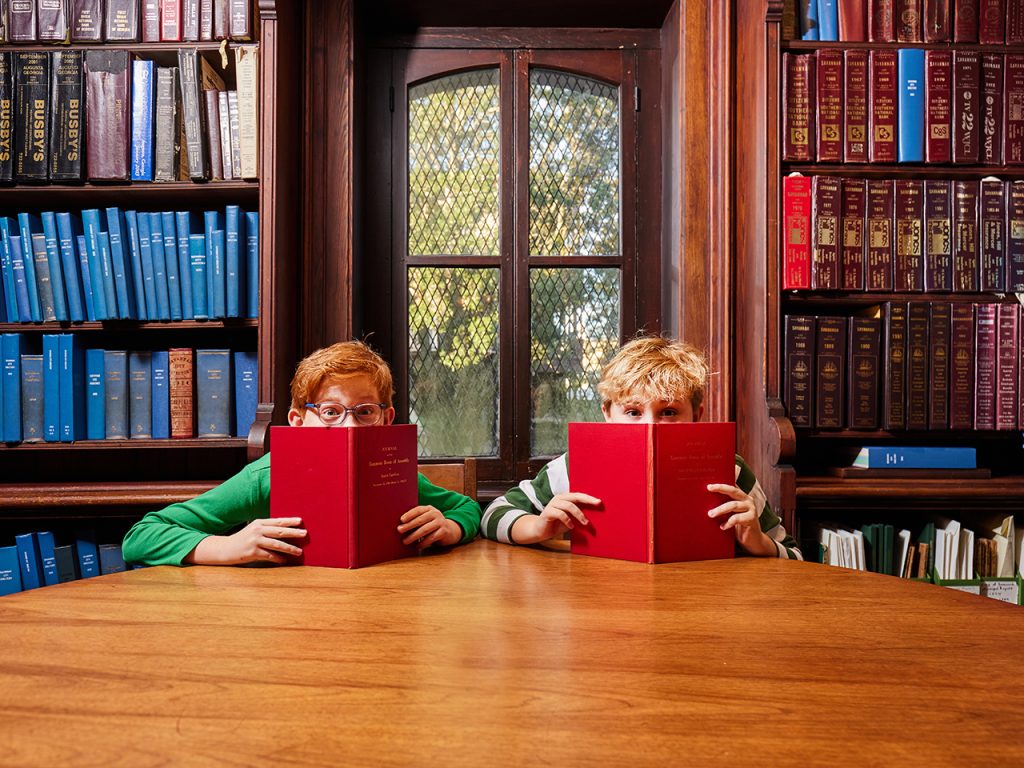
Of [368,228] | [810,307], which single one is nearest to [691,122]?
[810,307]

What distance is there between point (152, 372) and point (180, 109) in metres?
0.70

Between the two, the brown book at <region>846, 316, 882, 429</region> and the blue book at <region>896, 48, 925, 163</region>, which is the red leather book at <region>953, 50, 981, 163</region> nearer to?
the blue book at <region>896, 48, 925, 163</region>

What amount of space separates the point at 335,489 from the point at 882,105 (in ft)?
5.80

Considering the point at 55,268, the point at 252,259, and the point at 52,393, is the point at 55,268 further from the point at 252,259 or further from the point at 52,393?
the point at 252,259

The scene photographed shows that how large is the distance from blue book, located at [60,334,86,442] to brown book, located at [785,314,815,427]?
6.17 feet

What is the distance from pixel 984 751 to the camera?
489 mm

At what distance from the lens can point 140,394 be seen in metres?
1.89

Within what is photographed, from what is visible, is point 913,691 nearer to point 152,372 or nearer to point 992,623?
point 992,623

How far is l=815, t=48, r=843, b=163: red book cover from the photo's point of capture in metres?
1.88

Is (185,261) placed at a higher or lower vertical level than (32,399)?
higher

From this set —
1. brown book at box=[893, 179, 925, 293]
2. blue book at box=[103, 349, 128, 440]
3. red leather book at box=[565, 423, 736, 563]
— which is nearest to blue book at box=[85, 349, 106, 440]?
blue book at box=[103, 349, 128, 440]

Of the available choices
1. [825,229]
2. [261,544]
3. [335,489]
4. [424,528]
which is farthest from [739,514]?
[825,229]

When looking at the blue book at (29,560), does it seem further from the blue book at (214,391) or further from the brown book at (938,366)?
the brown book at (938,366)

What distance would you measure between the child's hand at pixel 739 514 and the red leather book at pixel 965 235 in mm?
1229
